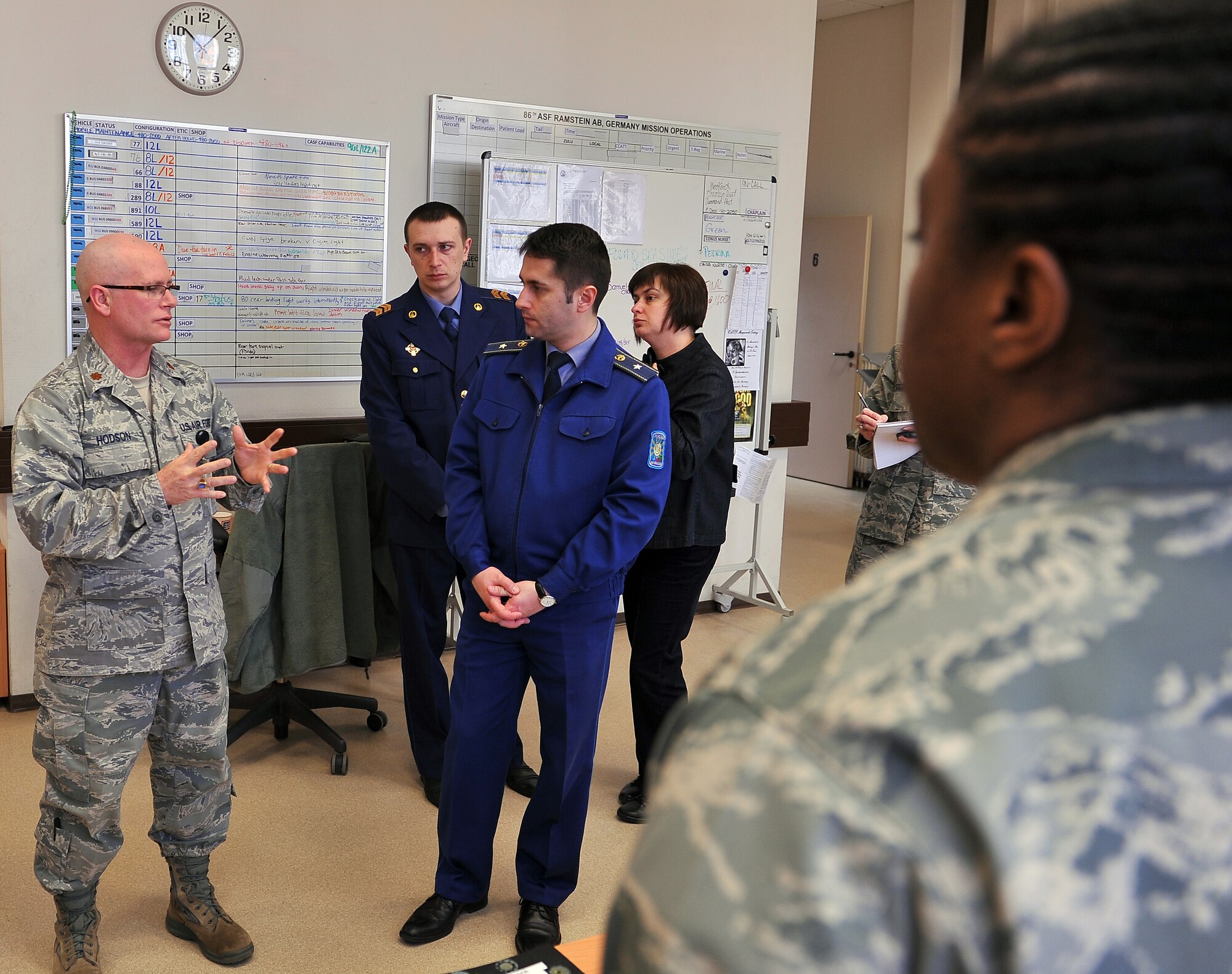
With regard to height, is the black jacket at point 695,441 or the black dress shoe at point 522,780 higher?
the black jacket at point 695,441

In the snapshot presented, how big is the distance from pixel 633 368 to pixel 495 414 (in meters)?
0.33

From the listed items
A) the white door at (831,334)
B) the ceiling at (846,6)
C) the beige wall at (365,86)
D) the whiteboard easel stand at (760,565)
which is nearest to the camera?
the beige wall at (365,86)

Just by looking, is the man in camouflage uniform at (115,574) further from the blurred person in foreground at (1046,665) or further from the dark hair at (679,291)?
the blurred person in foreground at (1046,665)

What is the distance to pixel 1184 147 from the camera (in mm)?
429

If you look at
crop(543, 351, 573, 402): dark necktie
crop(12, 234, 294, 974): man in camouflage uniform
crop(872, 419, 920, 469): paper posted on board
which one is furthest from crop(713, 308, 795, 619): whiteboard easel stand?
crop(12, 234, 294, 974): man in camouflage uniform

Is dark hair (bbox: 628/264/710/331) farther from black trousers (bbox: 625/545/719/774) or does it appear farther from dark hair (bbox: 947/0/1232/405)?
dark hair (bbox: 947/0/1232/405)

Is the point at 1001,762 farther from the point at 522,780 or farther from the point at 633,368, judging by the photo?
the point at 522,780

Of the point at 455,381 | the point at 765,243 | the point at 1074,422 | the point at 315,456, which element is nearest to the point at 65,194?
the point at 315,456

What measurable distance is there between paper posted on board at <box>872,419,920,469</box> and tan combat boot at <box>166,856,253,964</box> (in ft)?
6.50

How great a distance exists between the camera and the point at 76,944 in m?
2.30

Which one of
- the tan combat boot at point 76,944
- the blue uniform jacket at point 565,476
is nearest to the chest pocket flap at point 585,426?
the blue uniform jacket at point 565,476

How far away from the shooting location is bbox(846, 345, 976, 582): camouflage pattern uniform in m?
3.08

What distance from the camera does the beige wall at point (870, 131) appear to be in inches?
296

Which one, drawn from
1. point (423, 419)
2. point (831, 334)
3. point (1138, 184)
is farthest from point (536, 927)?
point (831, 334)
